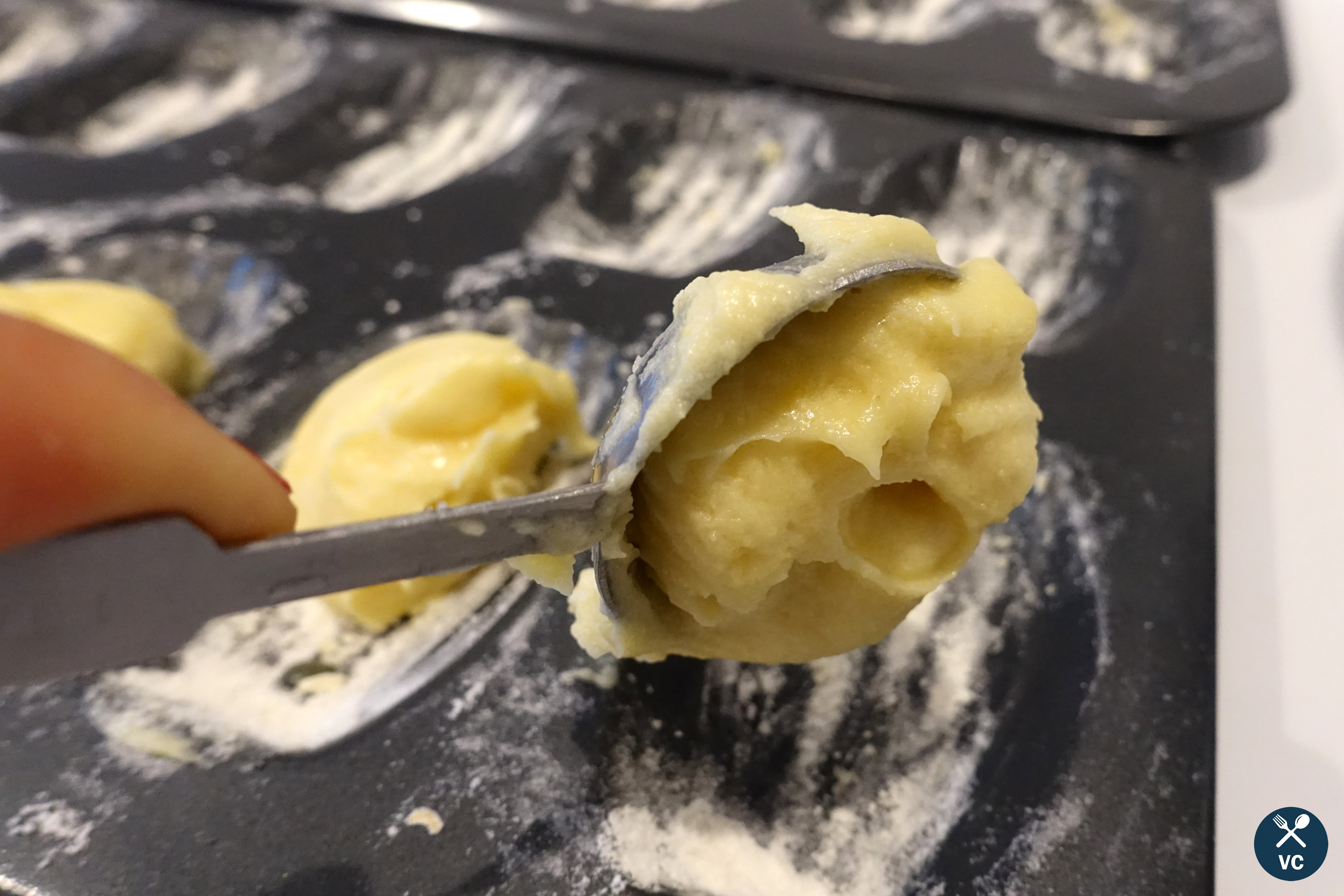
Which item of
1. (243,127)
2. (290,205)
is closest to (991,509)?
(290,205)

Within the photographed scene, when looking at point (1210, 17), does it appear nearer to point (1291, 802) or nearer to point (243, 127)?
point (1291, 802)

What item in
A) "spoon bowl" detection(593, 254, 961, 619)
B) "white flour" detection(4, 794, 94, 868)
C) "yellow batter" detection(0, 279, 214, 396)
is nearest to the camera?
"spoon bowl" detection(593, 254, 961, 619)

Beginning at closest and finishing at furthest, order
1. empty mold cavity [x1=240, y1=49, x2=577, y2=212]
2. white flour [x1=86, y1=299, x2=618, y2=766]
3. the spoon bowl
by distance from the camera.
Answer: the spoon bowl < white flour [x1=86, y1=299, x2=618, y2=766] < empty mold cavity [x1=240, y1=49, x2=577, y2=212]

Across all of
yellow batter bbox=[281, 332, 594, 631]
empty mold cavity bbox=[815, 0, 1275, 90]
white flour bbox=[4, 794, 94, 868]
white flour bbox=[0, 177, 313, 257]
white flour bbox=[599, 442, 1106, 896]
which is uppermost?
white flour bbox=[0, 177, 313, 257]

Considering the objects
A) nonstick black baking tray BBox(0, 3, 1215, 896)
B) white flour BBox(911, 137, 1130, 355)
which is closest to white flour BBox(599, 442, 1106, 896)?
nonstick black baking tray BBox(0, 3, 1215, 896)

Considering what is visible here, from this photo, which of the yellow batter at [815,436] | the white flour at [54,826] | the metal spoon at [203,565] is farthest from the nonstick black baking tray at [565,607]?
the metal spoon at [203,565]

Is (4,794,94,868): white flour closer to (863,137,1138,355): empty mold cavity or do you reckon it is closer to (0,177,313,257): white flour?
(0,177,313,257): white flour

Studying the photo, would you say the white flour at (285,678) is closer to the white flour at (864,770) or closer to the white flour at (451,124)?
the white flour at (864,770)

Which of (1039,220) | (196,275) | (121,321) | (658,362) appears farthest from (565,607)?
(1039,220)
